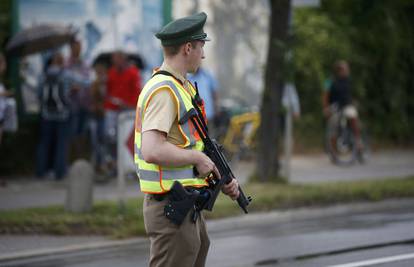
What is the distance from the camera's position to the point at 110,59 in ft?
48.8

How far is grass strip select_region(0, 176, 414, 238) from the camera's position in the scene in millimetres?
9742

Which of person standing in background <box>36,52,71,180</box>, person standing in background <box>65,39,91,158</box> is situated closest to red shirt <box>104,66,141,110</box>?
person standing in background <box>65,39,91,158</box>

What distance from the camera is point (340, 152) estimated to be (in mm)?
17000

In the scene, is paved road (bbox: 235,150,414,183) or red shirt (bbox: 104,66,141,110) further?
paved road (bbox: 235,150,414,183)

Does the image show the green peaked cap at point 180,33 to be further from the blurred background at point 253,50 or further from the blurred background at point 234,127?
the blurred background at point 253,50

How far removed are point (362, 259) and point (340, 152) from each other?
8.67 m

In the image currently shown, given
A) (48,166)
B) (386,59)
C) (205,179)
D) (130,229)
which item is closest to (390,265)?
(130,229)

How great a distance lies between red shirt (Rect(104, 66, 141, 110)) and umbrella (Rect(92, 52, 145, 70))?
54 cm

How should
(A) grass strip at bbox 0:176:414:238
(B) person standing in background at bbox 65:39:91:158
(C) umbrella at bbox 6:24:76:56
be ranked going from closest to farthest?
(A) grass strip at bbox 0:176:414:238
(C) umbrella at bbox 6:24:76:56
(B) person standing in background at bbox 65:39:91:158

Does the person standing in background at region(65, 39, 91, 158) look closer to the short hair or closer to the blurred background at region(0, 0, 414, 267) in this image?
the blurred background at region(0, 0, 414, 267)

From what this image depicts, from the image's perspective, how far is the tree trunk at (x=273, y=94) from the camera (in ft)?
40.9

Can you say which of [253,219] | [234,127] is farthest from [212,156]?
[234,127]

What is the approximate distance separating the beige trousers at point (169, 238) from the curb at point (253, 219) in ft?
13.5

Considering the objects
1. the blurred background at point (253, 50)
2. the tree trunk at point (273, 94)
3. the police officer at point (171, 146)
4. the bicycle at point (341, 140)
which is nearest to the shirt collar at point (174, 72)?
the police officer at point (171, 146)
